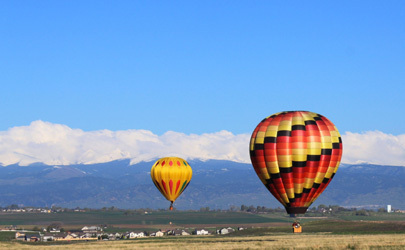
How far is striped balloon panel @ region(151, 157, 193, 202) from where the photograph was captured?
530ft

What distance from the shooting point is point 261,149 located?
102m

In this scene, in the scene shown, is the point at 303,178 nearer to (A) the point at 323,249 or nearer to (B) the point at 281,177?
(B) the point at 281,177

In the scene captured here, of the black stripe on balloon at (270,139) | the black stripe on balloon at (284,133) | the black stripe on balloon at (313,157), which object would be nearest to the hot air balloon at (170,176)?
the black stripe on balloon at (270,139)

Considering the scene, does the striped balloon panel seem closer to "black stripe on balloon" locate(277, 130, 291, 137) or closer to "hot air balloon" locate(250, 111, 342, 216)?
"hot air balloon" locate(250, 111, 342, 216)

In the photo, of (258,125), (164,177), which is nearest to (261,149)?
(258,125)

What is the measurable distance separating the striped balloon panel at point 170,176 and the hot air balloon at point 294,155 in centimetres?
5966

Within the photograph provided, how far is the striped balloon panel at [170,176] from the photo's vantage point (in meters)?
162

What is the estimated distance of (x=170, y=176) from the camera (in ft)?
531

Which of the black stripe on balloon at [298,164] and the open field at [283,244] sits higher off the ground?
the black stripe on balloon at [298,164]

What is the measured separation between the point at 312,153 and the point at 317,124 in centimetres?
405

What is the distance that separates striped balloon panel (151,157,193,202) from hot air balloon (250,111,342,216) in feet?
196

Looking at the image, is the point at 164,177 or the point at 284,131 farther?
the point at 164,177

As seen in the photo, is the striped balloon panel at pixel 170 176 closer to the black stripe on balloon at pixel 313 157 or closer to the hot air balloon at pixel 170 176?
the hot air balloon at pixel 170 176

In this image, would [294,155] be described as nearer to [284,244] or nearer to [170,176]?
[284,244]
